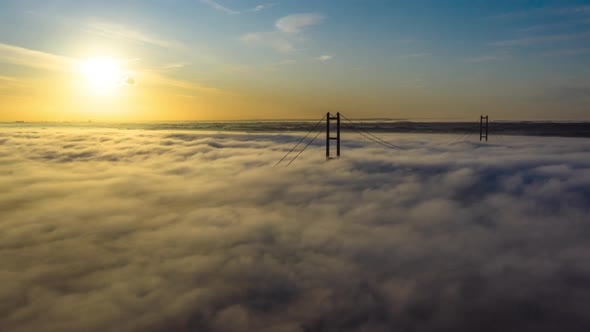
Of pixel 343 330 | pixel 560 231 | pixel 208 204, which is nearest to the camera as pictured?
pixel 343 330

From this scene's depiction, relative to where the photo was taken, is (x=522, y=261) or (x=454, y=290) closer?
(x=454, y=290)

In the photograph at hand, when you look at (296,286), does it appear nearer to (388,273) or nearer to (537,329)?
(388,273)

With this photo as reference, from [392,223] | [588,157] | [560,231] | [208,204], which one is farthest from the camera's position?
[588,157]

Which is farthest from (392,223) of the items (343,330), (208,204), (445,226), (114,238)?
(114,238)

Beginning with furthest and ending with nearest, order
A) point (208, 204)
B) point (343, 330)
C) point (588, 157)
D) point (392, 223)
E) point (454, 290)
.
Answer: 1. point (588, 157)
2. point (208, 204)
3. point (392, 223)
4. point (454, 290)
5. point (343, 330)

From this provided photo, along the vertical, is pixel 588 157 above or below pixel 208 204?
above

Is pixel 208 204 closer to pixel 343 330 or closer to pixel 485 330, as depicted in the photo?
pixel 343 330

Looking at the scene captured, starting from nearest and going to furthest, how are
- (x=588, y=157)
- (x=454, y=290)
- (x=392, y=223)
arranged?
1. (x=454, y=290)
2. (x=392, y=223)
3. (x=588, y=157)

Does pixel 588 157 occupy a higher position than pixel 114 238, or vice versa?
pixel 588 157

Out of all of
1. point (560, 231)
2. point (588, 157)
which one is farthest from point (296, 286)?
point (588, 157)
